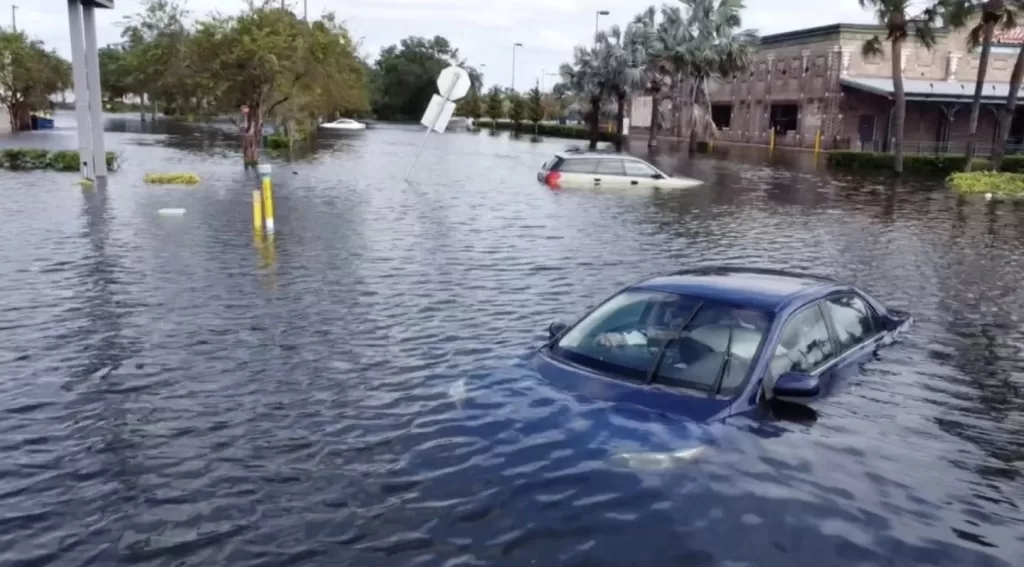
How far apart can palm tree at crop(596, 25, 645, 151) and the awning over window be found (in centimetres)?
1401

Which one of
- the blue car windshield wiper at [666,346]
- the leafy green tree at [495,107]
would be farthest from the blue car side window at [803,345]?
the leafy green tree at [495,107]

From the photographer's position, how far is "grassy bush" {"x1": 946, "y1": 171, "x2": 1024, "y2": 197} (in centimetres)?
3047

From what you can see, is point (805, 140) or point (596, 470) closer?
point (596, 470)

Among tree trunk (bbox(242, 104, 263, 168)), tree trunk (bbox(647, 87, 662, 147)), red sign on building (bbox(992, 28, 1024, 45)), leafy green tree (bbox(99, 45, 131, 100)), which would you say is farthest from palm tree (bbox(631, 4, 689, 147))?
leafy green tree (bbox(99, 45, 131, 100))

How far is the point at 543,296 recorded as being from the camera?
12.2 meters

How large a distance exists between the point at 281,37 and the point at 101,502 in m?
28.1

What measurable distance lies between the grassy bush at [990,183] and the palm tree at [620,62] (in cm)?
2948

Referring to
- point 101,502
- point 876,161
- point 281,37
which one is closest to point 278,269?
point 101,502

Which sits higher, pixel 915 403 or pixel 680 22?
pixel 680 22

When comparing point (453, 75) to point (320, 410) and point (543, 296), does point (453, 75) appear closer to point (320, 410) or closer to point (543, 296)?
point (543, 296)

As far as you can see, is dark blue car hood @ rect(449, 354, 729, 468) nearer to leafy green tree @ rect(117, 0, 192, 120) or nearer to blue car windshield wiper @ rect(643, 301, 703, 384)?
blue car windshield wiper @ rect(643, 301, 703, 384)

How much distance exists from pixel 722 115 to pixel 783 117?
11883 millimetres

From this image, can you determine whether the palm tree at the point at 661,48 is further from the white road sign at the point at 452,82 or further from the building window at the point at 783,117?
the white road sign at the point at 452,82

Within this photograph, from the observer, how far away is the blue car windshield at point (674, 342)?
6.66 meters
